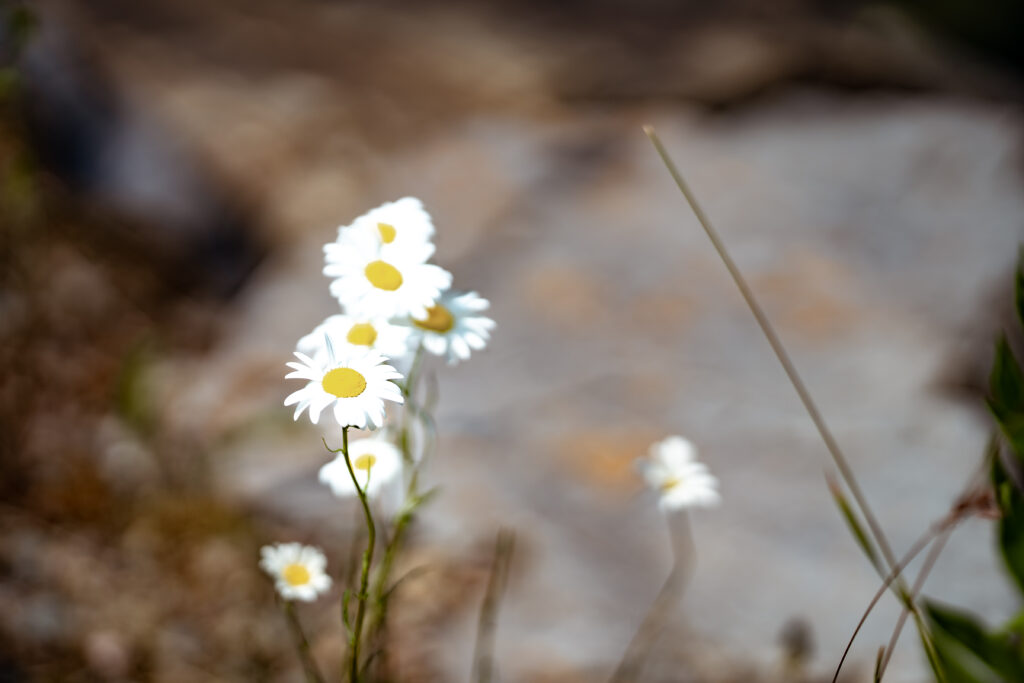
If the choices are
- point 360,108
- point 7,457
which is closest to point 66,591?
point 7,457

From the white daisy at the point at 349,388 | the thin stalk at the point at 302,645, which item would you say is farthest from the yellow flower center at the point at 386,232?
the thin stalk at the point at 302,645

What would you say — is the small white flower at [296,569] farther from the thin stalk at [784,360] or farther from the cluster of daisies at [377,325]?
the thin stalk at [784,360]

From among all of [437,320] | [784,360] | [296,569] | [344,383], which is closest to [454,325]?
[437,320]

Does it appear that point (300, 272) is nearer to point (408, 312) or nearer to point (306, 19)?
point (306, 19)

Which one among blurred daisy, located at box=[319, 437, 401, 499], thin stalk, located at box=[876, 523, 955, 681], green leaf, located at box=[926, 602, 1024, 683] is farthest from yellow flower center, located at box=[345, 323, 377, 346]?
green leaf, located at box=[926, 602, 1024, 683]

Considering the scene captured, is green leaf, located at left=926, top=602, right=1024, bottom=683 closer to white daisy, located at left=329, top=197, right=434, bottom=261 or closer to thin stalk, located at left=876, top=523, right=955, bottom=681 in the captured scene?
thin stalk, located at left=876, top=523, right=955, bottom=681

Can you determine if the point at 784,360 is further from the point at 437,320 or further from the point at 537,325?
the point at 537,325
